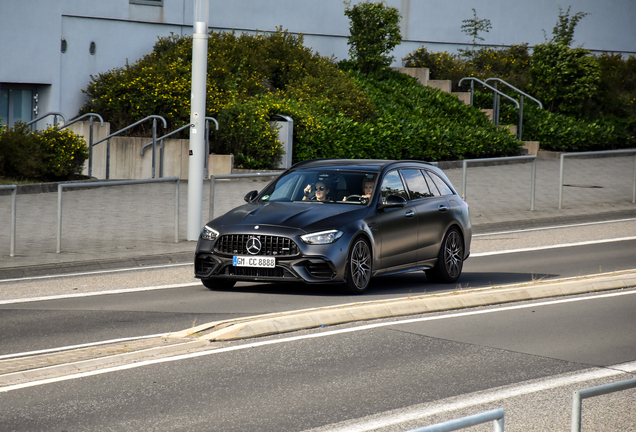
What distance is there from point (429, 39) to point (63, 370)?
3129cm

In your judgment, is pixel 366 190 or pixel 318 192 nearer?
pixel 366 190

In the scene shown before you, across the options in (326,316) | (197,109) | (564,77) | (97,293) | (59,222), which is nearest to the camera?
(326,316)

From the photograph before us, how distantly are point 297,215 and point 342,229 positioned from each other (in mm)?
576

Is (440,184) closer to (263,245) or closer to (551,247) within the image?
(263,245)

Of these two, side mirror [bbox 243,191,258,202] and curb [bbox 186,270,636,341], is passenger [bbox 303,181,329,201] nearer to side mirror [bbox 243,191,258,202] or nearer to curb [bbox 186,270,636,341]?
side mirror [bbox 243,191,258,202]

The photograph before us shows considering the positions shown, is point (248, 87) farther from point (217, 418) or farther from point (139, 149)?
point (217, 418)

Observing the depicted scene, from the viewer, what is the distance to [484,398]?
21.3 ft

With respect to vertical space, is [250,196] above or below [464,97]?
below

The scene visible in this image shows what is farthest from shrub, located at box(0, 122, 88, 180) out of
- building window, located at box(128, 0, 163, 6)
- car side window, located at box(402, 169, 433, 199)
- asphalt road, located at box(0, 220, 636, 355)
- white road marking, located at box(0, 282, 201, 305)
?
car side window, located at box(402, 169, 433, 199)

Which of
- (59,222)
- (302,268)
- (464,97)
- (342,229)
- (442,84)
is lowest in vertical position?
(302,268)

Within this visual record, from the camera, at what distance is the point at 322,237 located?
34.9 feet

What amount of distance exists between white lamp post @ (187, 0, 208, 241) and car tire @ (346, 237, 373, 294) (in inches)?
200

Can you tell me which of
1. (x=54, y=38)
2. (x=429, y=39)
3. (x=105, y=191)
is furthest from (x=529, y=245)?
(x=429, y=39)

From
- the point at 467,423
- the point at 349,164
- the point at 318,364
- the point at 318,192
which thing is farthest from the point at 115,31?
the point at 467,423
